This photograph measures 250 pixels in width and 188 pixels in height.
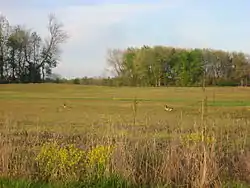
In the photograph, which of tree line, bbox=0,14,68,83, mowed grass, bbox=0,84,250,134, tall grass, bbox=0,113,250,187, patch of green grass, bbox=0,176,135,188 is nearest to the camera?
patch of green grass, bbox=0,176,135,188

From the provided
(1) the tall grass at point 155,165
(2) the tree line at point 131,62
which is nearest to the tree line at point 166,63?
(2) the tree line at point 131,62

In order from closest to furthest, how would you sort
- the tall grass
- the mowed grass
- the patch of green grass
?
the patch of green grass
the tall grass
the mowed grass

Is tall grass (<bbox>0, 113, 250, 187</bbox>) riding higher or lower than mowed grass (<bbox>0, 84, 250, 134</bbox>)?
higher

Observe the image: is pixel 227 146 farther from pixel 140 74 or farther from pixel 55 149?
pixel 140 74

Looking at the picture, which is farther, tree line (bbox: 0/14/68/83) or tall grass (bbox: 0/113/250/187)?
tree line (bbox: 0/14/68/83)

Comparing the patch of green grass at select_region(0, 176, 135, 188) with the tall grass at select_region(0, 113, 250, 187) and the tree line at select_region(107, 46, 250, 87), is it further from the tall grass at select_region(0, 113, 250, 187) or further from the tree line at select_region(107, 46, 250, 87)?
the tree line at select_region(107, 46, 250, 87)

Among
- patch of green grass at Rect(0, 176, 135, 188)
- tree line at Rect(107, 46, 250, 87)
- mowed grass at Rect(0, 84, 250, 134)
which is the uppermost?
tree line at Rect(107, 46, 250, 87)

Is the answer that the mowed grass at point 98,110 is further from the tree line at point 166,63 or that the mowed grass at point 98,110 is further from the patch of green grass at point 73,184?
the tree line at point 166,63

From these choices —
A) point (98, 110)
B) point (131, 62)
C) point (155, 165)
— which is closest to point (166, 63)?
point (131, 62)

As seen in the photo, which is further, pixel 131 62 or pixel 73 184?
pixel 131 62

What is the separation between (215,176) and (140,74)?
10681cm

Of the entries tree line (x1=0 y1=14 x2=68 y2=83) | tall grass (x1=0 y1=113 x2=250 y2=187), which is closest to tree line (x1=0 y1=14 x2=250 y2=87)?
tree line (x1=0 y1=14 x2=68 y2=83)

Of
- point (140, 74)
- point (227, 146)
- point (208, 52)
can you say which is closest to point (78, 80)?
point (140, 74)

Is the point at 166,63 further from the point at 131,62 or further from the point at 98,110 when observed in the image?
the point at 98,110
